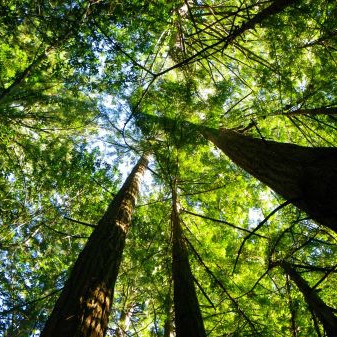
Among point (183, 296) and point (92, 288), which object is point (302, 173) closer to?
point (183, 296)

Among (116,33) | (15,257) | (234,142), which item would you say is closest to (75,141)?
(15,257)

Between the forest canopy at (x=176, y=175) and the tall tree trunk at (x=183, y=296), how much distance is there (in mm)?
22

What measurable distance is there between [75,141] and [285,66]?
236 inches

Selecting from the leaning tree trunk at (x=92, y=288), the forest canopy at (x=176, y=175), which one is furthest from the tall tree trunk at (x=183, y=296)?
the leaning tree trunk at (x=92, y=288)

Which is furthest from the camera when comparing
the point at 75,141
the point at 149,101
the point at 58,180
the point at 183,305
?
the point at 75,141

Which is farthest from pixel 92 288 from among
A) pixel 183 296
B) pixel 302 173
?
pixel 302 173

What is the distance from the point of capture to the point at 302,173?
2.71 m

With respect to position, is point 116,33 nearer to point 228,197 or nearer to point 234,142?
point 234,142

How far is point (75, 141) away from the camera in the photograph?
8945 mm

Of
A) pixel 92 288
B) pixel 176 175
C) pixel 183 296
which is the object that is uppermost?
pixel 176 175

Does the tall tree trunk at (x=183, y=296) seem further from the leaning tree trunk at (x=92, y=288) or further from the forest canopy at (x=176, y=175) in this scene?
the leaning tree trunk at (x=92, y=288)

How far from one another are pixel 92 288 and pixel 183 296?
1253mm

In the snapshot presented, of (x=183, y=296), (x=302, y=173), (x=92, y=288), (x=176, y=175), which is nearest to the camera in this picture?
(x=302, y=173)

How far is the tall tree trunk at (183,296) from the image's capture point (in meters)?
3.25
